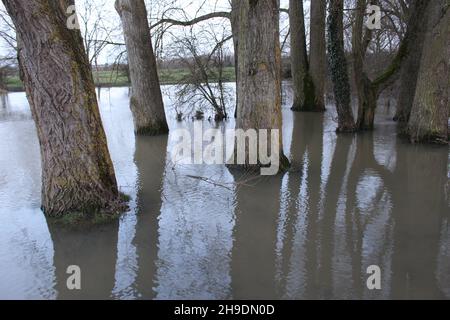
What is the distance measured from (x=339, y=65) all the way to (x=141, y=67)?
5549 mm

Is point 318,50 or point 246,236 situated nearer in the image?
point 246,236

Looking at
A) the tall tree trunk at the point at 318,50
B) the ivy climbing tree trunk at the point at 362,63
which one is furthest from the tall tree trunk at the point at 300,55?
the ivy climbing tree trunk at the point at 362,63

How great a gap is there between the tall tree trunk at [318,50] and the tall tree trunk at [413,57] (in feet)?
15.8

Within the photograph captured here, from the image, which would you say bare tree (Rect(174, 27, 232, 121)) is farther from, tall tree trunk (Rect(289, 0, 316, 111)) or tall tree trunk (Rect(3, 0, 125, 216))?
tall tree trunk (Rect(3, 0, 125, 216))

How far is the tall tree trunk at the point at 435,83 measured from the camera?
9789 millimetres

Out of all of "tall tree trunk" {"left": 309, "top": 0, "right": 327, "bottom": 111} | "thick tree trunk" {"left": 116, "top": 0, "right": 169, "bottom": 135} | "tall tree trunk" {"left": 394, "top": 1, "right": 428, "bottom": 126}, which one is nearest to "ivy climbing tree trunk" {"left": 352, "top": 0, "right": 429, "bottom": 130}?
"tall tree trunk" {"left": 394, "top": 1, "right": 428, "bottom": 126}

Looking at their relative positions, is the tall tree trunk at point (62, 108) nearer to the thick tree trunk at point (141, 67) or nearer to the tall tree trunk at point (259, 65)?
the tall tree trunk at point (259, 65)

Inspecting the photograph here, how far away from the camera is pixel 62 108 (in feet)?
17.7

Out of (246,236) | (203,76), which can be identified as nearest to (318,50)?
(203,76)

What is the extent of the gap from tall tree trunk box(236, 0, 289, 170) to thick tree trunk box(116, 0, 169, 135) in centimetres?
496

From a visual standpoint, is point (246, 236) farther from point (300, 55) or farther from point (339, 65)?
point (300, 55)

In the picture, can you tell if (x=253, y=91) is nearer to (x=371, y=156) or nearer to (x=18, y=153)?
(x=371, y=156)

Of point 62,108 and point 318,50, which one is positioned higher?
point 318,50
